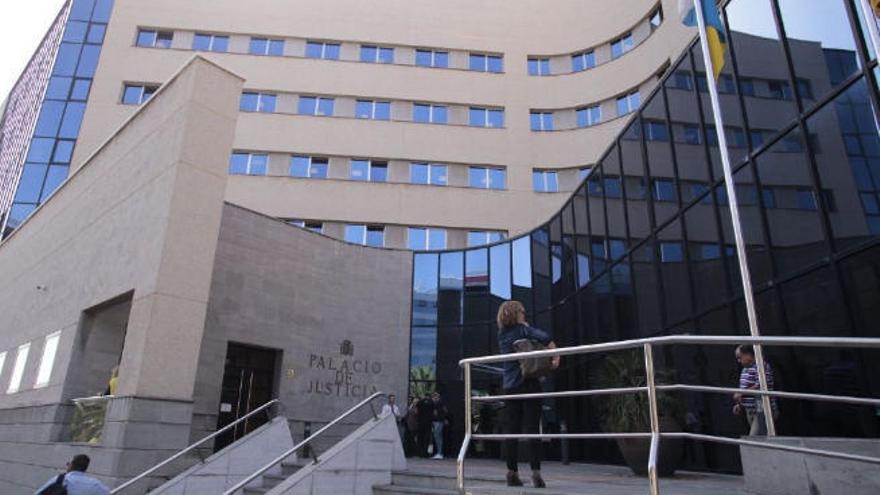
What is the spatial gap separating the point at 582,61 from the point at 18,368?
1060 inches

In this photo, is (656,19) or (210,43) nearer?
(656,19)

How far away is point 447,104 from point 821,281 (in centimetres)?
2381

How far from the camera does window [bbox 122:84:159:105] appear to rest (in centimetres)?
2927

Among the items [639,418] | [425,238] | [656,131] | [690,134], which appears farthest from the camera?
[425,238]

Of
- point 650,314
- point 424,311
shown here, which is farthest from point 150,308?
point 424,311

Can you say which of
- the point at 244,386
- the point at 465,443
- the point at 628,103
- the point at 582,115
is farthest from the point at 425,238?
the point at 465,443

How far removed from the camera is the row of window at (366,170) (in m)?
27.8

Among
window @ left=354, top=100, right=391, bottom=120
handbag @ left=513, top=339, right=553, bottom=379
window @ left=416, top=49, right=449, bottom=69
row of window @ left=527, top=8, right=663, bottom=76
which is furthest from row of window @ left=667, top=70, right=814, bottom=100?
window @ left=416, top=49, right=449, bottom=69

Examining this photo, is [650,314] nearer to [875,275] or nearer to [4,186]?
[875,275]

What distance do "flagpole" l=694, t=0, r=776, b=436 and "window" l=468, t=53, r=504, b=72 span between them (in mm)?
22673

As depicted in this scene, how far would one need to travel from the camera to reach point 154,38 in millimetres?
30875

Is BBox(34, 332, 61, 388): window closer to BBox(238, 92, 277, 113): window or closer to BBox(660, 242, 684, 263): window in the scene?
BBox(660, 242, 684, 263): window

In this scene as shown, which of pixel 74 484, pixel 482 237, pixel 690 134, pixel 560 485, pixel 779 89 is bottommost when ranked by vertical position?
pixel 74 484

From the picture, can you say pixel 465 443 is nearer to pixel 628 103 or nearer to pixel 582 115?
pixel 628 103
